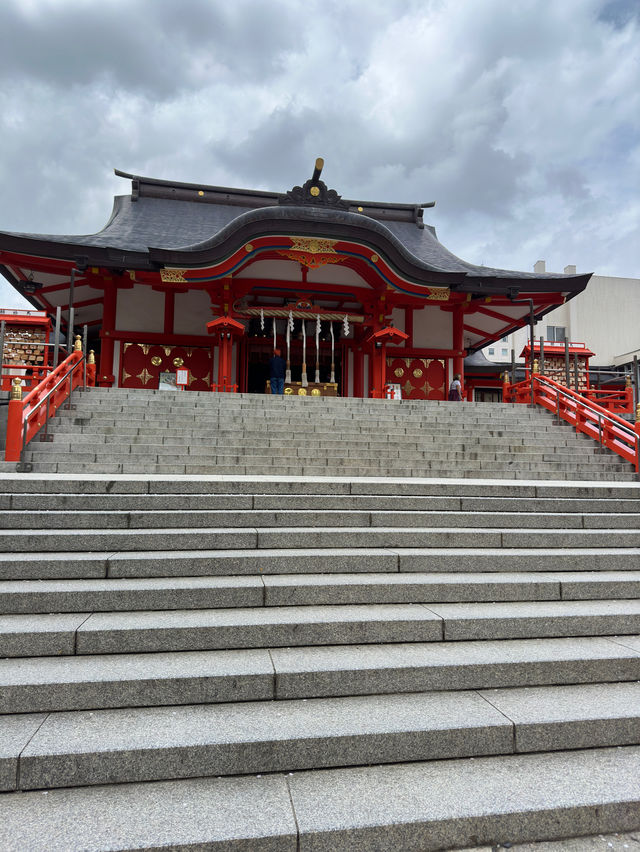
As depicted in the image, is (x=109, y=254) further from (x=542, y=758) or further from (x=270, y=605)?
(x=542, y=758)

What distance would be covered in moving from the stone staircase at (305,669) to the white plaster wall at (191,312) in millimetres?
10290

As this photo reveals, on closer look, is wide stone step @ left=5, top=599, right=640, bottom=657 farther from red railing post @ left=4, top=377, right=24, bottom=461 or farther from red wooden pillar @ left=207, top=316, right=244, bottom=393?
red wooden pillar @ left=207, top=316, right=244, bottom=393

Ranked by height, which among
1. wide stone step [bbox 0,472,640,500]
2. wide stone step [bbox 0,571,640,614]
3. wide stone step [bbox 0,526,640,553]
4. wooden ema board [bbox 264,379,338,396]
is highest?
wooden ema board [bbox 264,379,338,396]

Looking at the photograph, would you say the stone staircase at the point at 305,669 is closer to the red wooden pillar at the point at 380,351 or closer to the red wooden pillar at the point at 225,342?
the red wooden pillar at the point at 225,342

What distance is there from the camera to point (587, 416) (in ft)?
31.3

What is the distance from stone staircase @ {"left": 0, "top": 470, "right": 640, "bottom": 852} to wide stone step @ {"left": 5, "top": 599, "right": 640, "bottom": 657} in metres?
0.01

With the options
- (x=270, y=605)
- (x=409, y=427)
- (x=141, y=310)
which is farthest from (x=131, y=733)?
(x=141, y=310)

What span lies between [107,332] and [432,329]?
31.8 ft

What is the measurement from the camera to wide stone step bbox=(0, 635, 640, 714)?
268 cm

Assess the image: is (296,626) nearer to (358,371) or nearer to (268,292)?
(268,292)

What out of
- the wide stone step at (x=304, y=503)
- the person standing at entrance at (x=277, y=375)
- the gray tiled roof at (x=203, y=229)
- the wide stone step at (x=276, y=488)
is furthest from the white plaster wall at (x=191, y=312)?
the wide stone step at (x=304, y=503)

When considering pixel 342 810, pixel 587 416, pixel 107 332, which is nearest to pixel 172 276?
pixel 107 332

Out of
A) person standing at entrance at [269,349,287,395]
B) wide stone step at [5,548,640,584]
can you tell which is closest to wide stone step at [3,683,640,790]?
wide stone step at [5,548,640,584]

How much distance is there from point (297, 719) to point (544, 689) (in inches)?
60.3
